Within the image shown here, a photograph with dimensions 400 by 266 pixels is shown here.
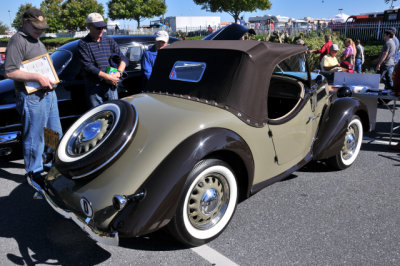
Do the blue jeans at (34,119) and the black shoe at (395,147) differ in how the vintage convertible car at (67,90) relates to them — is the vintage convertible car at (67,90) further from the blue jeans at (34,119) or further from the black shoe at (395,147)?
the black shoe at (395,147)

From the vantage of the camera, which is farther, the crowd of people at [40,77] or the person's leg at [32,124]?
the person's leg at [32,124]

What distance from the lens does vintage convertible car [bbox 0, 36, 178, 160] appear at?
4.40 metres

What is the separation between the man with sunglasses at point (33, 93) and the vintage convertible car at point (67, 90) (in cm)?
93

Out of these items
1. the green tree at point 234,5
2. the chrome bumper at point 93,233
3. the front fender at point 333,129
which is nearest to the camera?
the chrome bumper at point 93,233

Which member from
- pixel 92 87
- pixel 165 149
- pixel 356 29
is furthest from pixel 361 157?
pixel 356 29

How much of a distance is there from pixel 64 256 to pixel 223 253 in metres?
1.24

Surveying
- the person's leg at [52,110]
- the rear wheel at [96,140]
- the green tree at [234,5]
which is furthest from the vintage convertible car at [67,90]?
the green tree at [234,5]

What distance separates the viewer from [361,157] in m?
4.66

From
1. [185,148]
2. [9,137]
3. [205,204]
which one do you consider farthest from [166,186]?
[9,137]

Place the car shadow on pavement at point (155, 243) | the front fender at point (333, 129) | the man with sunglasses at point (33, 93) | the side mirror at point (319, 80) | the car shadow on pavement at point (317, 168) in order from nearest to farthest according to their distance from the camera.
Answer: the car shadow on pavement at point (155, 243), the man with sunglasses at point (33, 93), the front fender at point (333, 129), the side mirror at point (319, 80), the car shadow on pavement at point (317, 168)

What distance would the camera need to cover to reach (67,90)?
16.1 feet

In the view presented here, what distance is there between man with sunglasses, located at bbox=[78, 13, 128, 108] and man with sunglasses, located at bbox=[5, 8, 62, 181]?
0.56 m

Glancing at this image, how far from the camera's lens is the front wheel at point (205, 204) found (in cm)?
249

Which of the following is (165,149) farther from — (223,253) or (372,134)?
(372,134)
